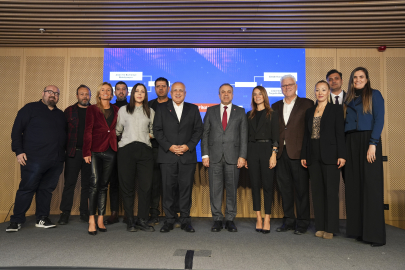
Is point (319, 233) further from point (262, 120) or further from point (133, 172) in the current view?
point (133, 172)

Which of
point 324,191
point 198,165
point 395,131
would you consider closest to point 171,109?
point 198,165

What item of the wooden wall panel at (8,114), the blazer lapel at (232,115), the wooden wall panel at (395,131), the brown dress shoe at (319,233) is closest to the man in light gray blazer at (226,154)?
the blazer lapel at (232,115)

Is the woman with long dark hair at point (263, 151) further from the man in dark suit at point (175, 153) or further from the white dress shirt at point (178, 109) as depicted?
the white dress shirt at point (178, 109)

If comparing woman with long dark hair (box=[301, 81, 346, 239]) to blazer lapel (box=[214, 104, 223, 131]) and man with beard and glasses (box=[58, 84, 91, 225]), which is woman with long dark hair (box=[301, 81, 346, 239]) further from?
man with beard and glasses (box=[58, 84, 91, 225])

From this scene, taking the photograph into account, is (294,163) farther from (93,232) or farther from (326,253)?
(93,232)

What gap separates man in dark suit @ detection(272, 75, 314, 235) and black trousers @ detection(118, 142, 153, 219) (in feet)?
5.38

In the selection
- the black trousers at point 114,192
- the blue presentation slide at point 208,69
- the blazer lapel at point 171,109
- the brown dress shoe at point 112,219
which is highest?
the blue presentation slide at point 208,69

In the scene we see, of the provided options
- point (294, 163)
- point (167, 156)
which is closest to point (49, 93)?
point (167, 156)

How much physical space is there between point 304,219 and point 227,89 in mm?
1868

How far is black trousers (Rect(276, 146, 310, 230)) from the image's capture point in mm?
3389

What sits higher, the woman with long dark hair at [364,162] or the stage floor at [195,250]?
the woman with long dark hair at [364,162]

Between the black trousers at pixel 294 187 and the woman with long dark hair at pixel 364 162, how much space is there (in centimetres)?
47

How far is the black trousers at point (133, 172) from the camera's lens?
3.28m

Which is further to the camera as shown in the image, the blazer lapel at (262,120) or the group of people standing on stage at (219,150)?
the blazer lapel at (262,120)
